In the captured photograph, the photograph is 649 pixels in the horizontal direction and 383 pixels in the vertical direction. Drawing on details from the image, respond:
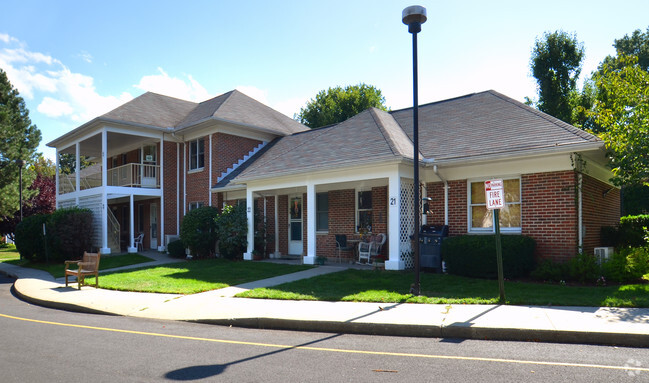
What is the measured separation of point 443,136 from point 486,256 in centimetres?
512

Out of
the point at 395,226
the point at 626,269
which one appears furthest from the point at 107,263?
the point at 626,269

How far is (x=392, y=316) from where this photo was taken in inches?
312

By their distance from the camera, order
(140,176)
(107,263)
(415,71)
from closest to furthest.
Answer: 1. (415,71)
2. (107,263)
3. (140,176)

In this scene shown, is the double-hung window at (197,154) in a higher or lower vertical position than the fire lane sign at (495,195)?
higher

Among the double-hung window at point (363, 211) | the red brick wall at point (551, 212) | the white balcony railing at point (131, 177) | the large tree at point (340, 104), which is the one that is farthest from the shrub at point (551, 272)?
the large tree at point (340, 104)

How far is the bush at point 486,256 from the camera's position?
11.2 meters

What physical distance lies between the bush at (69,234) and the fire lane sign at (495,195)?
59.9ft

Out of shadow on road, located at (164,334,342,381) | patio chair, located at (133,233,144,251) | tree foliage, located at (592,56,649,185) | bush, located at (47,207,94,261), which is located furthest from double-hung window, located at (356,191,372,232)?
patio chair, located at (133,233,144,251)

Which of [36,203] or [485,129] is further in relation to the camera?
[36,203]

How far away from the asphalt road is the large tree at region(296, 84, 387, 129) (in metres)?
33.6

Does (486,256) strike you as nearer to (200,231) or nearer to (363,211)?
(363,211)

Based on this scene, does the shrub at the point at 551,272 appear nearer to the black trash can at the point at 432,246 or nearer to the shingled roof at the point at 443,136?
the black trash can at the point at 432,246

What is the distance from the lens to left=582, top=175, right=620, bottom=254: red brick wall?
1262 centimetres

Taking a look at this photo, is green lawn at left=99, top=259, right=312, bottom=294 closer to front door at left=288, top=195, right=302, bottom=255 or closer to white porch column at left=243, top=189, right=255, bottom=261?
white porch column at left=243, top=189, right=255, bottom=261
